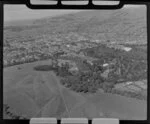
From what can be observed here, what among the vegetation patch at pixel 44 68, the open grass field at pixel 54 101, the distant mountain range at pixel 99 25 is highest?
the distant mountain range at pixel 99 25

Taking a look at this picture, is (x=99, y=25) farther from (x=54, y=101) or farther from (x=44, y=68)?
(x=54, y=101)

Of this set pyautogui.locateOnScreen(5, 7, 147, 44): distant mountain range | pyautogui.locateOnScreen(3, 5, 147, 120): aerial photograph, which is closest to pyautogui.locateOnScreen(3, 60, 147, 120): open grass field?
pyautogui.locateOnScreen(3, 5, 147, 120): aerial photograph

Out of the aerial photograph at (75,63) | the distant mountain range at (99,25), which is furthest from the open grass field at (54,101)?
the distant mountain range at (99,25)

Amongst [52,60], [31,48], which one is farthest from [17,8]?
[52,60]

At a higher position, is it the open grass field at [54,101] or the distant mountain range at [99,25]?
the distant mountain range at [99,25]

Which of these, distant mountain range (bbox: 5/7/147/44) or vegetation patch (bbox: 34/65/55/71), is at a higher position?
distant mountain range (bbox: 5/7/147/44)

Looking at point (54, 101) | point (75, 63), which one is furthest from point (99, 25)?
point (54, 101)

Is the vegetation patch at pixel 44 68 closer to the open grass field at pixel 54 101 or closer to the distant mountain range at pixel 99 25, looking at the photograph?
the open grass field at pixel 54 101

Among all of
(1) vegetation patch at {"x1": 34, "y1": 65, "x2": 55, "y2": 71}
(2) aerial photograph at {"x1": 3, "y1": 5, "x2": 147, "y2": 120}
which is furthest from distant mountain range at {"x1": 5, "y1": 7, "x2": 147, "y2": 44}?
(1) vegetation patch at {"x1": 34, "y1": 65, "x2": 55, "y2": 71}

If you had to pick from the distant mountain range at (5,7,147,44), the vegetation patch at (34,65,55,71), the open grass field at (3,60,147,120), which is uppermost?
the distant mountain range at (5,7,147,44)

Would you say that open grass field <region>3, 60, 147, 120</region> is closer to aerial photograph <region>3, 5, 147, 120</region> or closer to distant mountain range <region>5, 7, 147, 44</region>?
aerial photograph <region>3, 5, 147, 120</region>
